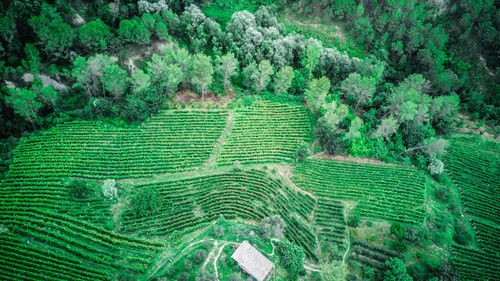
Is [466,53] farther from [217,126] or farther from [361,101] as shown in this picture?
[217,126]

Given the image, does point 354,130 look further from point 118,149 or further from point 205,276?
point 118,149

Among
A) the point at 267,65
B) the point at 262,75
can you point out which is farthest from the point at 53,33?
the point at 267,65

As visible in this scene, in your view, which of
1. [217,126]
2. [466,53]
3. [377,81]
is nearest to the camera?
[217,126]

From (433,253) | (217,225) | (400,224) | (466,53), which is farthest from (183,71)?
(466,53)

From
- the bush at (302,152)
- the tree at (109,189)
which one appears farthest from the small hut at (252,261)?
the tree at (109,189)

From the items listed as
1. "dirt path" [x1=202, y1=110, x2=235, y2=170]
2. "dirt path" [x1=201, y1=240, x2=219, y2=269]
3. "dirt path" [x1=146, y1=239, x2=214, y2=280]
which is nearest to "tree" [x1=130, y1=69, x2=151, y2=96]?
"dirt path" [x1=202, y1=110, x2=235, y2=170]
